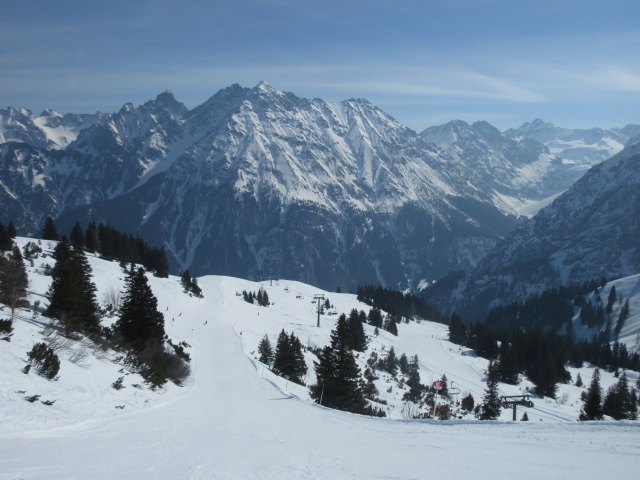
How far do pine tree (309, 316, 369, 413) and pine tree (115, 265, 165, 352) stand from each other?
11.9m

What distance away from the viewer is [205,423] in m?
19.4

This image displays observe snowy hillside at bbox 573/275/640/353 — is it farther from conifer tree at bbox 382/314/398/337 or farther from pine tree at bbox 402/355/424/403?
pine tree at bbox 402/355/424/403

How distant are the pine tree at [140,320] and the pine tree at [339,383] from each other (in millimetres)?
11858

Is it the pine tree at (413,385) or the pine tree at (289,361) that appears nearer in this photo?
the pine tree at (289,361)

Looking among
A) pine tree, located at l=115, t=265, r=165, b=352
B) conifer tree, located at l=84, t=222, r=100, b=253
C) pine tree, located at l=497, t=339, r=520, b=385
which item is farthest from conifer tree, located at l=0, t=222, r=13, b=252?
pine tree, located at l=497, t=339, r=520, b=385

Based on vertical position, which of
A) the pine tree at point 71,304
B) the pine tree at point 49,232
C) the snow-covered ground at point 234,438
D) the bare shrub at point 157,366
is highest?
the pine tree at point 49,232

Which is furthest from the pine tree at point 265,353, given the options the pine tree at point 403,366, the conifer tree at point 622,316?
the conifer tree at point 622,316

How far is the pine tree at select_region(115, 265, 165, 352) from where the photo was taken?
3228cm

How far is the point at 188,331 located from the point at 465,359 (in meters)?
61.8

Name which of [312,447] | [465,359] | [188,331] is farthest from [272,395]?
[465,359]

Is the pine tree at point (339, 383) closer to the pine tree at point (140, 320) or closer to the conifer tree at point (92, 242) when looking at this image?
the pine tree at point (140, 320)

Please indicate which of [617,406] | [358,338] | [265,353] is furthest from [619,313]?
[265,353]

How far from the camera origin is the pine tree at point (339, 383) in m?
33.4

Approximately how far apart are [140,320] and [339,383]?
580 inches
